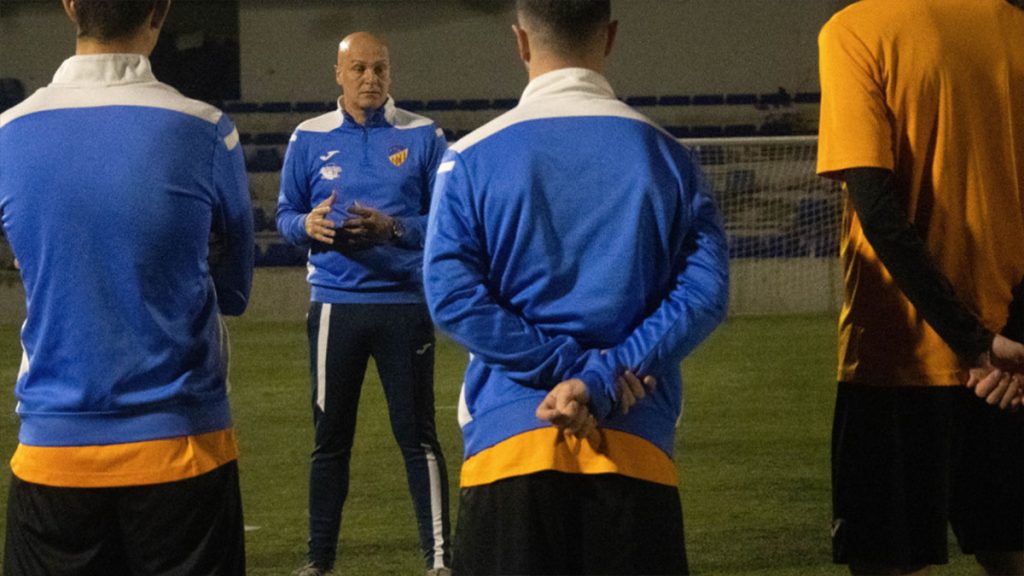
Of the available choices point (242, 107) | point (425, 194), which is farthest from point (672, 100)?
point (425, 194)

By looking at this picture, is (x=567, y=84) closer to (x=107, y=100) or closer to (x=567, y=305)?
(x=567, y=305)

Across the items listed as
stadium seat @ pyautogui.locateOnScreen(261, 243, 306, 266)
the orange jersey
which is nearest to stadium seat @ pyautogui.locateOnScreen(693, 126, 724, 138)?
stadium seat @ pyautogui.locateOnScreen(261, 243, 306, 266)

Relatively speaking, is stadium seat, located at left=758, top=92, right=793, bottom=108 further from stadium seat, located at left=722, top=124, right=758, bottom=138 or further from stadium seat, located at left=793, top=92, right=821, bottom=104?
stadium seat, located at left=722, top=124, right=758, bottom=138

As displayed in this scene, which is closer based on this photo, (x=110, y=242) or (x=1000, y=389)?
(x=110, y=242)

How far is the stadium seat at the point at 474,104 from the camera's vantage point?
17359 mm

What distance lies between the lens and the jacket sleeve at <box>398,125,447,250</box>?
172 inches

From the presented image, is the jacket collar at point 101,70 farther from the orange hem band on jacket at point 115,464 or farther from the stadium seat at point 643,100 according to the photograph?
the stadium seat at point 643,100

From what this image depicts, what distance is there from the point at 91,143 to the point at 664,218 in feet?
3.04

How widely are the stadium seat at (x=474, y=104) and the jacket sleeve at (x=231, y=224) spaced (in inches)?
584

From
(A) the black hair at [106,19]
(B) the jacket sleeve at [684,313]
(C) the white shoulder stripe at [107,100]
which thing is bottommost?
(B) the jacket sleeve at [684,313]

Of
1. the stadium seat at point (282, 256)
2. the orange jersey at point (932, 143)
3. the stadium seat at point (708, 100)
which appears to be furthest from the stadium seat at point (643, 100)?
the orange jersey at point (932, 143)

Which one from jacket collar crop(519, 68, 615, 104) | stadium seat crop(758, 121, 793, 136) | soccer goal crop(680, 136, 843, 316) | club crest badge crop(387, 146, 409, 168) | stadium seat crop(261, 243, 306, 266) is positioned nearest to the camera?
jacket collar crop(519, 68, 615, 104)

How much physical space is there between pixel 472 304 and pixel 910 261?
77 cm

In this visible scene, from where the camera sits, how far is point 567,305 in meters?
2.22
